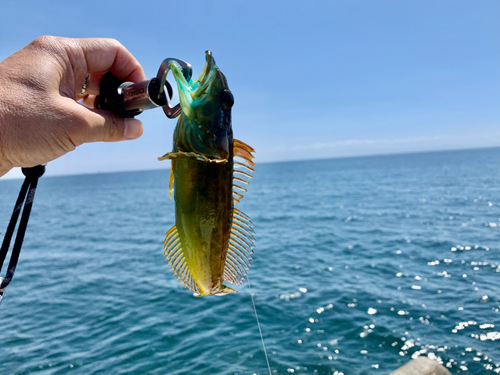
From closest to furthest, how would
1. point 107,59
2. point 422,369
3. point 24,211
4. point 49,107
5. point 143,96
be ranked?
point 49,107 < point 143,96 < point 24,211 < point 107,59 < point 422,369

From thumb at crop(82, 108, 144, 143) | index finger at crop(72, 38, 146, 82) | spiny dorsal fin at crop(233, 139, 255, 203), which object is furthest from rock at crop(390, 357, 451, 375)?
index finger at crop(72, 38, 146, 82)

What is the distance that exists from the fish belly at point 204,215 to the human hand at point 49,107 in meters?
0.83

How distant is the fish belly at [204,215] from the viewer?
8.27ft

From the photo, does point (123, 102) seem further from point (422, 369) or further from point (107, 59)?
point (422, 369)

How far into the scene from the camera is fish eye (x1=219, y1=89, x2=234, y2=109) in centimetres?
255

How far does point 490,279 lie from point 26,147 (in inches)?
666

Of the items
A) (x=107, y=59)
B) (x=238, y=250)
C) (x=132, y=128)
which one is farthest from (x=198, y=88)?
(x=238, y=250)

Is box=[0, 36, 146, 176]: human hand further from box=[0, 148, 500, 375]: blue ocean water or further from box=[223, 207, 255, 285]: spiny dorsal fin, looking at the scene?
box=[0, 148, 500, 375]: blue ocean water

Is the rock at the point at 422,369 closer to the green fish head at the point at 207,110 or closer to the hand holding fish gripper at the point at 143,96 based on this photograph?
the green fish head at the point at 207,110

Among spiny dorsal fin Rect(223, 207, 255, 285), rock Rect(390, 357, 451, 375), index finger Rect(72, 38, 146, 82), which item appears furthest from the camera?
rock Rect(390, 357, 451, 375)

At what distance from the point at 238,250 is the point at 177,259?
1.71 ft

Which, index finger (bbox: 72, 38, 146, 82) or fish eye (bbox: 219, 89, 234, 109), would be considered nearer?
fish eye (bbox: 219, 89, 234, 109)

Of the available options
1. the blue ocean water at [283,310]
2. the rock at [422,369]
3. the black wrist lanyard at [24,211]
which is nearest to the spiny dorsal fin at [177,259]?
the black wrist lanyard at [24,211]

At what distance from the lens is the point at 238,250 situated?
2836 millimetres
